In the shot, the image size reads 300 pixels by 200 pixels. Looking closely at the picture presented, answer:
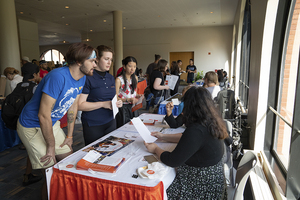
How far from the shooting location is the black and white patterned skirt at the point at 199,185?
4.24 ft

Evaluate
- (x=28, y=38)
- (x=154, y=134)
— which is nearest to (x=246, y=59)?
(x=154, y=134)

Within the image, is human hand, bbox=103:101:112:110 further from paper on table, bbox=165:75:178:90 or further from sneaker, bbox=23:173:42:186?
paper on table, bbox=165:75:178:90

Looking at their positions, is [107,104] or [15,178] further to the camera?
[15,178]

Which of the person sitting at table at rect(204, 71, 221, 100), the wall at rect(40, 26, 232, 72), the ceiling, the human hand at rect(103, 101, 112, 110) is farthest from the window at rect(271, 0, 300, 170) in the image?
the wall at rect(40, 26, 232, 72)

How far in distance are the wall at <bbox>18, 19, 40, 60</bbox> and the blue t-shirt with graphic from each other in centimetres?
1030

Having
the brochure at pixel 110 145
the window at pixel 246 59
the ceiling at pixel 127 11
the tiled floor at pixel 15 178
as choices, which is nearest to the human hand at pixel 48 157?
the brochure at pixel 110 145

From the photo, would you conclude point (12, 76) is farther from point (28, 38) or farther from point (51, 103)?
point (28, 38)

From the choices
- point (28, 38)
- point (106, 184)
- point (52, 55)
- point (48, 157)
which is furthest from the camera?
point (52, 55)

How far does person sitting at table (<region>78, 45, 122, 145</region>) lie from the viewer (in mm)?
1948

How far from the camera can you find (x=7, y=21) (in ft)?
20.1

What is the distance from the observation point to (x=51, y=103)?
1.37m

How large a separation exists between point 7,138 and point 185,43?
1238cm

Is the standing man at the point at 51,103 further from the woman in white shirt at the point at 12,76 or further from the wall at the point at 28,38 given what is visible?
the wall at the point at 28,38

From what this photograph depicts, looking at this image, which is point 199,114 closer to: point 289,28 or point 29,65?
point 289,28
